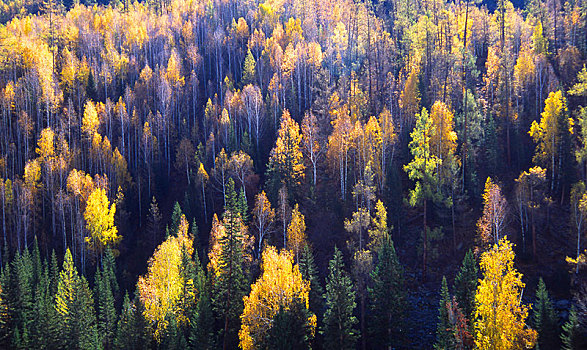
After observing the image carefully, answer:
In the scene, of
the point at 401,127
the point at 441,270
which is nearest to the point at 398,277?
the point at 441,270

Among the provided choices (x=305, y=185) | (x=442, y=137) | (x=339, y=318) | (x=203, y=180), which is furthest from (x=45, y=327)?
(x=442, y=137)

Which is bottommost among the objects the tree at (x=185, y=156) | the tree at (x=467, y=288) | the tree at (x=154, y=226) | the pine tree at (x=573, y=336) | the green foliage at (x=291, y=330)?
the pine tree at (x=573, y=336)

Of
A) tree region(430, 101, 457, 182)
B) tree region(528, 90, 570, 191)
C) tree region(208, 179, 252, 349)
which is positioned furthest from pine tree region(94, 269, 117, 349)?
tree region(528, 90, 570, 191)

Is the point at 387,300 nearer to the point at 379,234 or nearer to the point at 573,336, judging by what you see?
the point at 379,234

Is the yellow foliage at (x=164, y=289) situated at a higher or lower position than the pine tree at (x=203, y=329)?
higher

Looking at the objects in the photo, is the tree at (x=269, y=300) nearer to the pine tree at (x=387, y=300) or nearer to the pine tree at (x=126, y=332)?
the pine tree at (x=387, y=300)

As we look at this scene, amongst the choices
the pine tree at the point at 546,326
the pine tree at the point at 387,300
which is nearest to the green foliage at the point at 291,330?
the pine tree at the point at 387,300
